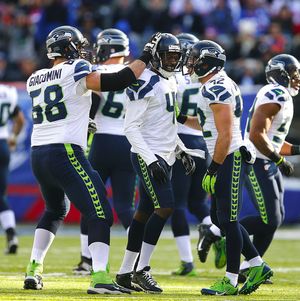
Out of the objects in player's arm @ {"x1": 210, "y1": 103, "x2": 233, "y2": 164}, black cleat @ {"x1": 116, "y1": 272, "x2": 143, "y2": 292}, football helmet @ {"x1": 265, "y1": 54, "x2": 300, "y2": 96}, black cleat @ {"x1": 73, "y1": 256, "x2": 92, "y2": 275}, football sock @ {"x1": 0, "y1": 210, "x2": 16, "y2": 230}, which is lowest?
black cleat @ {"x1": 73, "y1": 256, "x2": 92, "y2": 275}

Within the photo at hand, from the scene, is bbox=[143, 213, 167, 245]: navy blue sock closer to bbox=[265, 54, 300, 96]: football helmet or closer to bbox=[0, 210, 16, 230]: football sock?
bbox=[265, 54, 300, 96]: football helmet

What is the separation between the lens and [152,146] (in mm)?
6980

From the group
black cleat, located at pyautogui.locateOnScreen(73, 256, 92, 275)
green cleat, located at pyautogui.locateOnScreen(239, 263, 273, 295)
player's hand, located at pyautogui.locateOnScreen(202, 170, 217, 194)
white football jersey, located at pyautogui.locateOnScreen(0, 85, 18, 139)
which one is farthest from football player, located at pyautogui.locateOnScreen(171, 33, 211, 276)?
white football jersey, located at pyautogui.locateOnScreen(0, 85, 18, 139)

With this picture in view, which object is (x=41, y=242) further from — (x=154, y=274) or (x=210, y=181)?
(x=154, y=274)

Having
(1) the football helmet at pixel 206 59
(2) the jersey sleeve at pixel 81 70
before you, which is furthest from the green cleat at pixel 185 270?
(2) the jersey sleeve at pixel 81 70

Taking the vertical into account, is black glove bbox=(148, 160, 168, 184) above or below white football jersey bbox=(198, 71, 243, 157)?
below

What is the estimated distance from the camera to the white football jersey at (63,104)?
262 inches

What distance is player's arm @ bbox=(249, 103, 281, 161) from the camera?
7.50 metres

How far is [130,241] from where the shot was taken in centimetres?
711

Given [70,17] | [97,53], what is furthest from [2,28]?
[97,53]

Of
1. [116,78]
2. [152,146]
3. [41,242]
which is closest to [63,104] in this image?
[116,78]

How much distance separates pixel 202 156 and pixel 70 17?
8932 millimetres

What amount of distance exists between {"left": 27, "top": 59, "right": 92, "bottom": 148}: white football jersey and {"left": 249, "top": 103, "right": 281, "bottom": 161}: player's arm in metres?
1.43

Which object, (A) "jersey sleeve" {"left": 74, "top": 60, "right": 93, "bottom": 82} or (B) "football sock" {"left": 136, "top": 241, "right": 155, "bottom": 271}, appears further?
(B) "football sock" {"left": 136, "top": 241, "right": 155, "bottom": 271}
